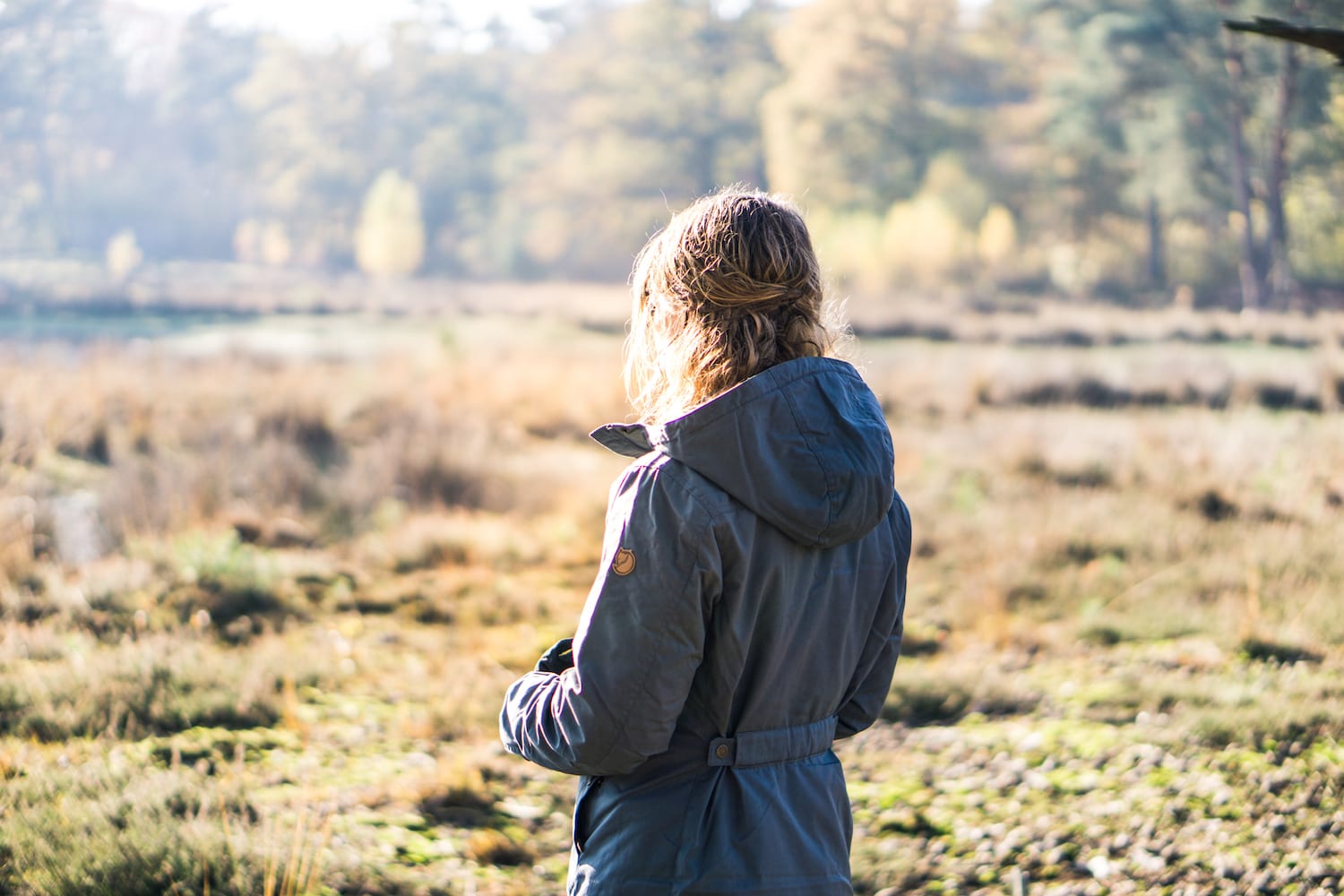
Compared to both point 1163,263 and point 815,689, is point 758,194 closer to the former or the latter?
point 815,689

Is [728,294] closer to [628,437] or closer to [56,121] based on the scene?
[628,437]

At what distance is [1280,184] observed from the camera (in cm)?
1480

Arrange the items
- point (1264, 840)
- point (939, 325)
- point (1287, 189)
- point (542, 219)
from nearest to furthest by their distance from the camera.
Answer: point (1264, 840)
point (1287, 189)
point (939, 325)
point (542, 219)

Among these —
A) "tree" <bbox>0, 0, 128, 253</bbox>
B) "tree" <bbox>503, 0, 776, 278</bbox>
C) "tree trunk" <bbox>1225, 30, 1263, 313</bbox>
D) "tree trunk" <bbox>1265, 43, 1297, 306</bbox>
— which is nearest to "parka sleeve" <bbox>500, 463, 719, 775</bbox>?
"tree trunk" <bbox>1265, 43, 1297, 306</bbox>

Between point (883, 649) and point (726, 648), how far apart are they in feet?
1.25

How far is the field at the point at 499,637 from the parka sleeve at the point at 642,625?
0.75 metres

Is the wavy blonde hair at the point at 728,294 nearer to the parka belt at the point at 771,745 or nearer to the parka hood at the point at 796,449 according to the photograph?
the parka hood at the point at 796,449

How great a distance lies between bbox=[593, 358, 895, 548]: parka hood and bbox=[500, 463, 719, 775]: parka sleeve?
61 mm

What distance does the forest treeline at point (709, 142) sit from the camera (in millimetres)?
15656

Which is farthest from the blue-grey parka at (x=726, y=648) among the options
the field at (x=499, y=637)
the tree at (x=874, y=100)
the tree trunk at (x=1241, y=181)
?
the tree at (x=874, y=100)

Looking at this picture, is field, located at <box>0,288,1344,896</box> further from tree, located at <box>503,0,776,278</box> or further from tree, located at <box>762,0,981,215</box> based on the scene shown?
tree, located at <box>503,0,776,278</box>

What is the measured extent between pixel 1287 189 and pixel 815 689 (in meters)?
16.3

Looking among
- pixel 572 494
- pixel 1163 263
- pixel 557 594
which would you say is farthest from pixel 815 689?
pixel 1163 263

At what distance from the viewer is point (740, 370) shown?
1.47 meters
